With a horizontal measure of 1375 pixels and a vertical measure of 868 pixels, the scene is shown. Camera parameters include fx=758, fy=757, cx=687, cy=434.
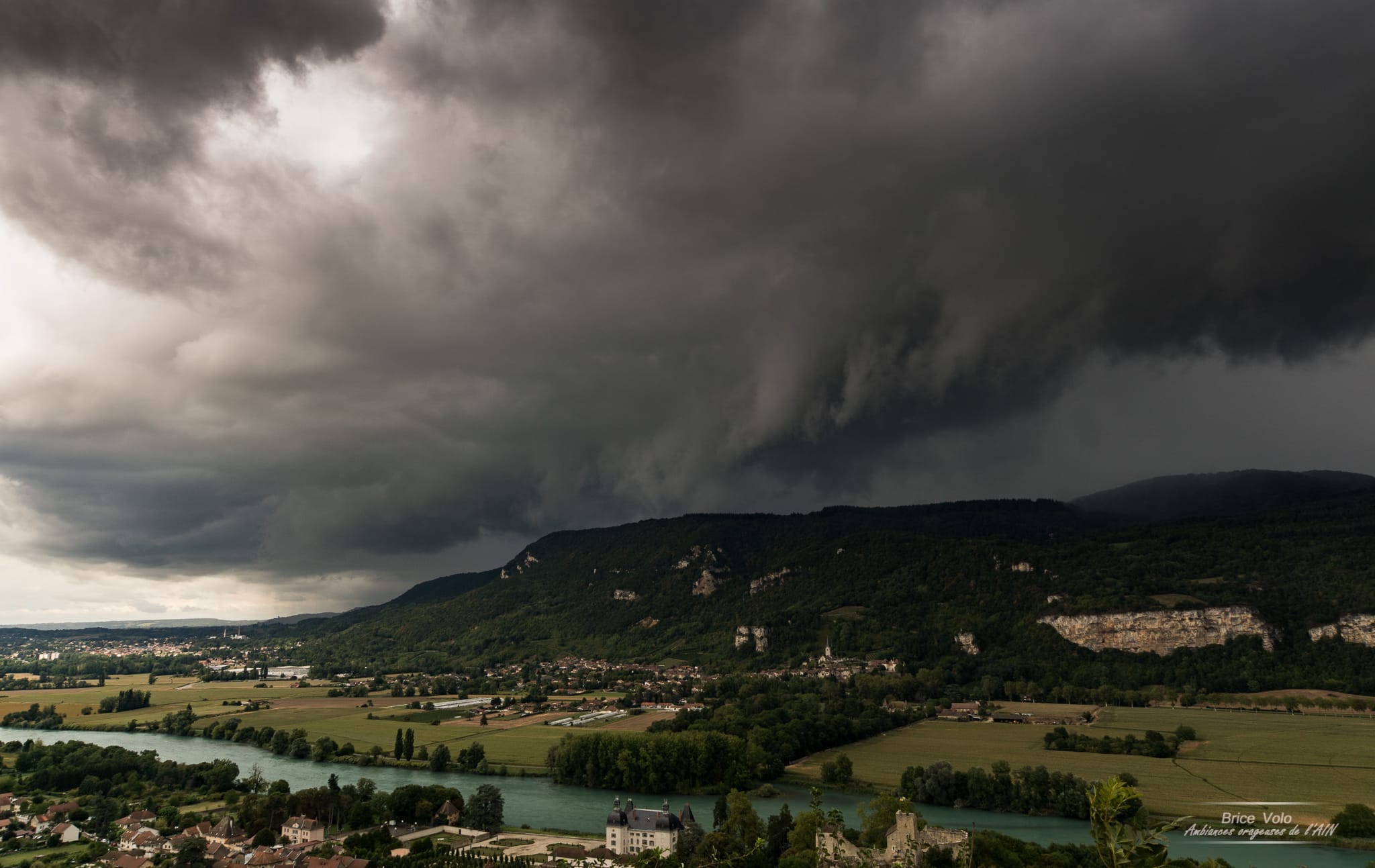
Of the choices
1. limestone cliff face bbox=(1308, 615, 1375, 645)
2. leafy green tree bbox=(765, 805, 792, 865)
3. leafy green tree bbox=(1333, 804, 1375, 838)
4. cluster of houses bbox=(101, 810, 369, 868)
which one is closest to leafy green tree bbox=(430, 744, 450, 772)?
cluster of houses bbox=(101, 810, 369, 868)

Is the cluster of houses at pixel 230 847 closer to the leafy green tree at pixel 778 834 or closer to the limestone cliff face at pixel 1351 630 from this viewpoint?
the leafy green tree at pixel 778 834

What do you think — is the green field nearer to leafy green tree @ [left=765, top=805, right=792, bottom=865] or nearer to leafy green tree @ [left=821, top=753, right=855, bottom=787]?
leafy green tree @ [left=821, top=753, right=855, bottom=787]

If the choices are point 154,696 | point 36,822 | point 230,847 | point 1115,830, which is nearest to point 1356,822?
point 1115,830

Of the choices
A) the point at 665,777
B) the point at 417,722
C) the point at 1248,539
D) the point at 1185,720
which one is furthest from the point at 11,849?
the point at 1248,539

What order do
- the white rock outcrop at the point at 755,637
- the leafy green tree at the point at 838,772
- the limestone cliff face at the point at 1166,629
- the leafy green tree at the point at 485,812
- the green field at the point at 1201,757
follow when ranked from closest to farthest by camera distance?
the leafy green tree at the point at 485,812, the green field at the point at 1201,757, the leafy green tree at the point at 838,772, the limestone cliff face at the point at 1166,629, the white rock outcrop at the point at 755,637

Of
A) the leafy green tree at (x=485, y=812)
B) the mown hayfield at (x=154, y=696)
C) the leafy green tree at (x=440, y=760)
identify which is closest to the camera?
the leafy green tree at (x=485, y=812)

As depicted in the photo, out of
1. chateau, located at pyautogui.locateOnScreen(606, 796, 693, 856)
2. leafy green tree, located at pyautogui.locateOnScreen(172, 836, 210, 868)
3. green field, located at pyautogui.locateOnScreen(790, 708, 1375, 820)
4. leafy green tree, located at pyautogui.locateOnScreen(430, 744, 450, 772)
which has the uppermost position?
leafy green tree, located at pyautogui.locateOnScreen(172, 836, 210, 868)

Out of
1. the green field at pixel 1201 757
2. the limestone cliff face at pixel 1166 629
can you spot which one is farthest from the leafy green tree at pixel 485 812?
the limestone cliff face at pixel 1166 629
